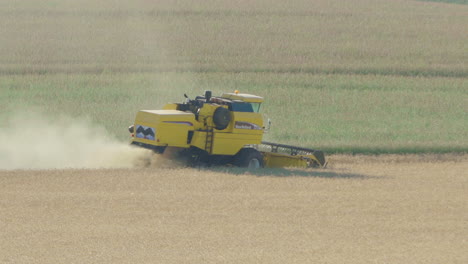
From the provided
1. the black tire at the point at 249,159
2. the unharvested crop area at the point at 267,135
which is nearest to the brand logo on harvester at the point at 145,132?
the unharvested crop area at the point at 267,135

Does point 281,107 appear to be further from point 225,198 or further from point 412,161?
point 225,198

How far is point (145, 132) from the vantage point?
65.6 feet

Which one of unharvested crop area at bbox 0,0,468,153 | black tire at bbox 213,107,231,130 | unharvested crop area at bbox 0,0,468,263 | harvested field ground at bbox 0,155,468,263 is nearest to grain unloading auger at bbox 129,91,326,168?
black tire at bbox 213,107,231,130

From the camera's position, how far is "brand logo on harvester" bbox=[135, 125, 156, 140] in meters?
19.8

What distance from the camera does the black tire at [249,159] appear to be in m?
21.0

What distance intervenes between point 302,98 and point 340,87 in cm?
319

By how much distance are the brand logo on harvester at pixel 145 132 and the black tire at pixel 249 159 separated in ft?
7.96

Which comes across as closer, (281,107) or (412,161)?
(412,161)

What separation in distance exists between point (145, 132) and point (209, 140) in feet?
5.14

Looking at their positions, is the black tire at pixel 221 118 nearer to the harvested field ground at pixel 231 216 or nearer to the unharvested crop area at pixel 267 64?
the harvested field ground at pixel 231 216

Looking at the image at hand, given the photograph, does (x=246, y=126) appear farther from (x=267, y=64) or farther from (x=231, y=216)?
(x=267, y=64)

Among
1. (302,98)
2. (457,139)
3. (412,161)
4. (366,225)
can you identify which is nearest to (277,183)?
(366,225)

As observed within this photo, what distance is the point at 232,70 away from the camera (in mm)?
35312

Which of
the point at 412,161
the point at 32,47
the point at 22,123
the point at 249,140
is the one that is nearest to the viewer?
the point at 249,140
